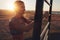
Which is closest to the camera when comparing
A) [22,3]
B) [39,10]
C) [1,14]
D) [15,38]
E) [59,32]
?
[39,10]

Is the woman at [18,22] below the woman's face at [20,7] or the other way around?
below

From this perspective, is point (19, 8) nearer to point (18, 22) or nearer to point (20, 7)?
point (20, 7)

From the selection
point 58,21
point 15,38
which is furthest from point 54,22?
point 15,38

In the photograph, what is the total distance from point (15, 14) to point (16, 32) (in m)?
0.16

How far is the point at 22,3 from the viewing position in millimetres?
1793

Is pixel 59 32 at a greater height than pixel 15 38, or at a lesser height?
lesser

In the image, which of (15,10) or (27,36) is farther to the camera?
(27,36)

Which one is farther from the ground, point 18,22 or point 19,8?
point 19,8

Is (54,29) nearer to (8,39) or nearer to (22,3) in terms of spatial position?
(8,39)

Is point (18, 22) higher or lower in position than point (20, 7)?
lower

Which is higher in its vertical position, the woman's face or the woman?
the woman's face

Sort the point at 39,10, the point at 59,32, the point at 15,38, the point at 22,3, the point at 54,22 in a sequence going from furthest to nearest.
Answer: the point at 54,22 < the point at 59,32 < the point at 15,38 < the point at 22,3 < the point at 39,10

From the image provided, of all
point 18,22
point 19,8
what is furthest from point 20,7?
point 18,22

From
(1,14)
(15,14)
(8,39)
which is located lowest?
(8,39)
